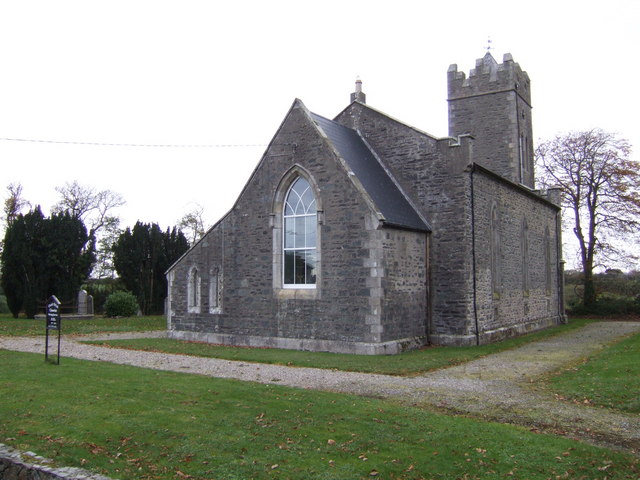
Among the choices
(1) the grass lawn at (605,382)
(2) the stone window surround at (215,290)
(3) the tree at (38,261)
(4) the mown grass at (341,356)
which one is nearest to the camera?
(1) the grass lawn at (605,382)

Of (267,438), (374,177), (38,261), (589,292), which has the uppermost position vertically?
(374,177)

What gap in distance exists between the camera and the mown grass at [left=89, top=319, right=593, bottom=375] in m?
13.8

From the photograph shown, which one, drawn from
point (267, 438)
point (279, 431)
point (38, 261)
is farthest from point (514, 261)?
point (38, 261)

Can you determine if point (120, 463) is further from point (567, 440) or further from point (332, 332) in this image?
point (332, 332)

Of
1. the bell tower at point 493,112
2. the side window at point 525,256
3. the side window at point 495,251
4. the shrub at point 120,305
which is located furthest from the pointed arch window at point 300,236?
the shrub at point 120,305

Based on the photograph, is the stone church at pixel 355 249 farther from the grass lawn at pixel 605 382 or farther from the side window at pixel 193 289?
the grass lawn at pixel 605 382

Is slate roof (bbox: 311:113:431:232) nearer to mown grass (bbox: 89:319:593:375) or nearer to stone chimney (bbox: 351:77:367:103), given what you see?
stone chimney (bbox: 351:77:367:103)

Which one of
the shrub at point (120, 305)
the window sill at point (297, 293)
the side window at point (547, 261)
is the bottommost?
the shrub at point (120, 305)

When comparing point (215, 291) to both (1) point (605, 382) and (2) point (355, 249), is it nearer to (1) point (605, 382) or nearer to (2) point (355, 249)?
(2) point (355, 249)

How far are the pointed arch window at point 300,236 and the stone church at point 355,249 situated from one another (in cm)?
4

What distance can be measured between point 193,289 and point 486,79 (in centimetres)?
1761

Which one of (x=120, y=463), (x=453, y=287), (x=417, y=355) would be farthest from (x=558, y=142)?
(x=120, y=463)

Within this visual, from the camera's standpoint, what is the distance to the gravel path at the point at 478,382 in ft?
27.7

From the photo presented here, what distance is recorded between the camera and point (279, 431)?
790 centimetres
